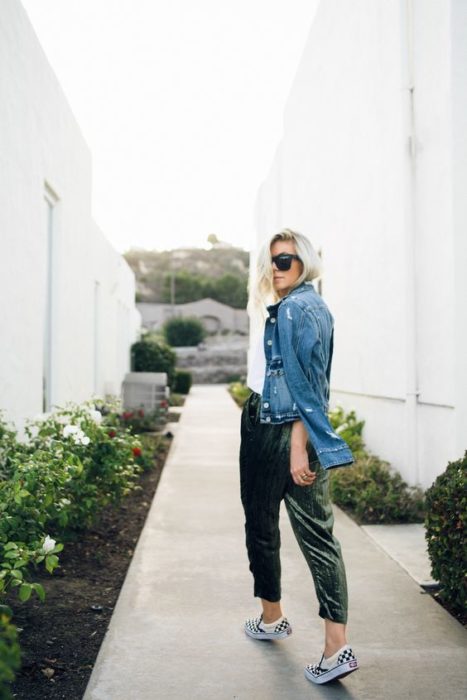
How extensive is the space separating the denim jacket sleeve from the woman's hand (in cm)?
6

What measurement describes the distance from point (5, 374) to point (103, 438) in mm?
797

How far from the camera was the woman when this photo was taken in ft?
7.43

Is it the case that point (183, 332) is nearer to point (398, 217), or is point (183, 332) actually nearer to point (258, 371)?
point (398, 217)

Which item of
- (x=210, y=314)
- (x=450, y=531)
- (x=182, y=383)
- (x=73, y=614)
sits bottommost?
(x=73, y=614)

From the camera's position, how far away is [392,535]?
4.32m

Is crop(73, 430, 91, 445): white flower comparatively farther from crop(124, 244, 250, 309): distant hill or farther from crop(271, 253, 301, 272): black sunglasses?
crop(124, 244, 250, 309): distant hill

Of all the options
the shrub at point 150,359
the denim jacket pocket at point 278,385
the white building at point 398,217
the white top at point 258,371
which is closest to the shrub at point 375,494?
the white building at point 398,217

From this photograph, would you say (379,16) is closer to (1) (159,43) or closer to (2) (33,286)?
(1) (159,43)

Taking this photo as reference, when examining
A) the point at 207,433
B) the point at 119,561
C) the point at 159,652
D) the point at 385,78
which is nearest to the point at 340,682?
the point at 159,652

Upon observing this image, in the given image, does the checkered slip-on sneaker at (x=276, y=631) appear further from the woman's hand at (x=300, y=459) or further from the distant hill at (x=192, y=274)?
the distant hill at (x=192, y=274)

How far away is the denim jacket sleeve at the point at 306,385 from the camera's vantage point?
87.3 inches

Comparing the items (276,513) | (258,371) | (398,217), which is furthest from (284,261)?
(398,217)

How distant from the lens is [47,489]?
105 inches

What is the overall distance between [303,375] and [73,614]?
5.59ft
